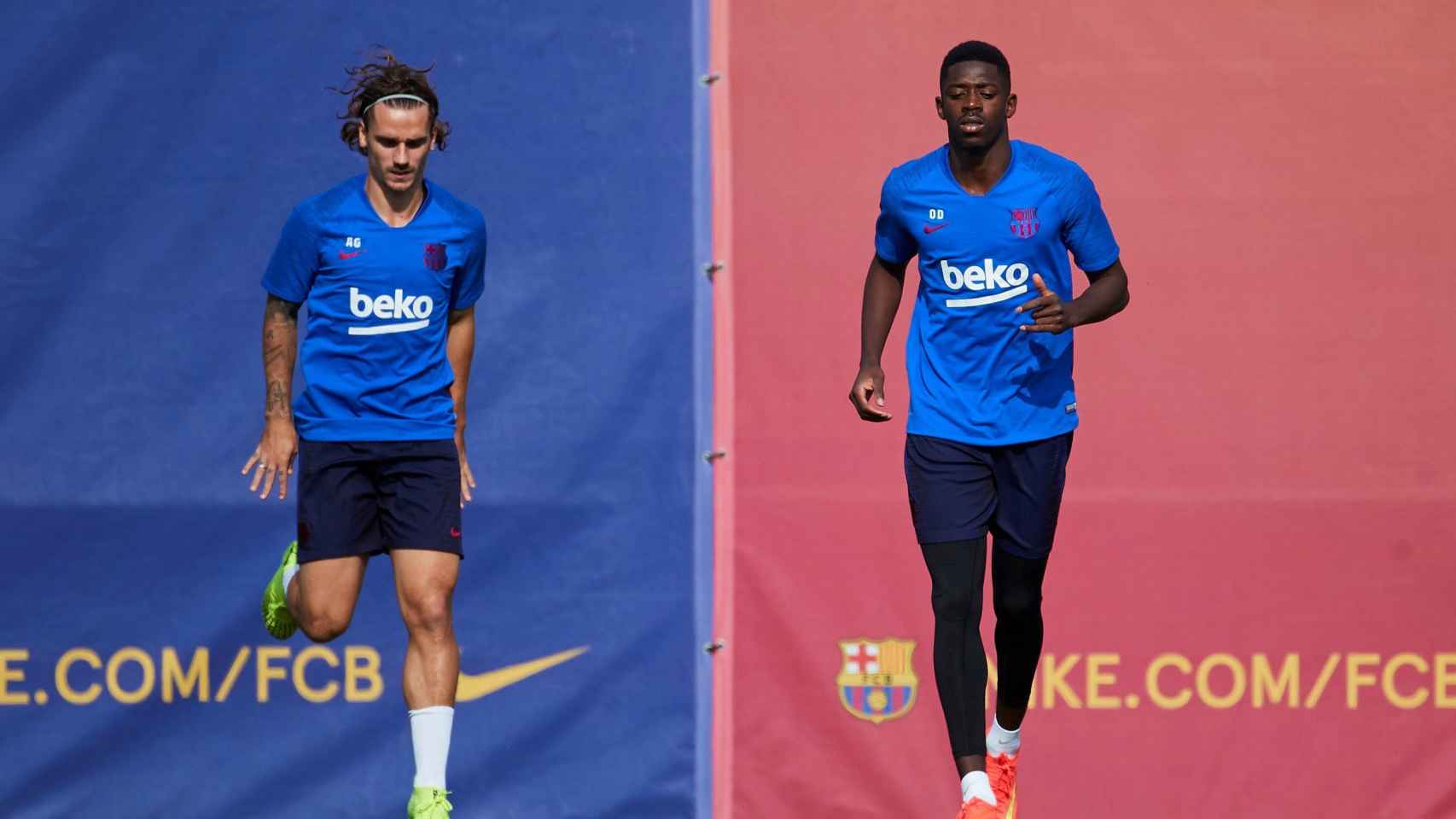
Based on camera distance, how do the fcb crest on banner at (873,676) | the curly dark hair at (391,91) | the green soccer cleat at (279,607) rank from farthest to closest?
the fcb crest on banner at (873,676) < the green soccer cleat at (279,607) < the curly dark hair at (391,91)

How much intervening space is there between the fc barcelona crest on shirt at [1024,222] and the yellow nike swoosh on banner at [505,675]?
2.32 metres

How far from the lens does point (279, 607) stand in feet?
20.1

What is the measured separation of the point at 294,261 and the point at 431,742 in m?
1.40

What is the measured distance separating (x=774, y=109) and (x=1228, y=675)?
2.48 m

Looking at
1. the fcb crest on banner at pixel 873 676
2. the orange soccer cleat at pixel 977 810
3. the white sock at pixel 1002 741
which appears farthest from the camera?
the fcb crest on banner at pixel 873 676

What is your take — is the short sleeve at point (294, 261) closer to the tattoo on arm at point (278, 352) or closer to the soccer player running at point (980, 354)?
the tattoo on arm at point (278, 352)

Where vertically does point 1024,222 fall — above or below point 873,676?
above

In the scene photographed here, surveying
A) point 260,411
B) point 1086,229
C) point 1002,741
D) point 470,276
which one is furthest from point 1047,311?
point 260,411

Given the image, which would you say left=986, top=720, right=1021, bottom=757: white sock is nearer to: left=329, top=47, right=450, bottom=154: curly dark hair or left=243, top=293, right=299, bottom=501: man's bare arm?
left=243, top=293, right=299, bottom=501: man's bare arm


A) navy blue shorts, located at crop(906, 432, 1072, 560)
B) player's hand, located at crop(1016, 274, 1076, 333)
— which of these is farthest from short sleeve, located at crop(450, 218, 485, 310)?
player's hand, located at crop(1016, 274, 1076, 333)

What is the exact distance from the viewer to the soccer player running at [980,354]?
5434 millimetres

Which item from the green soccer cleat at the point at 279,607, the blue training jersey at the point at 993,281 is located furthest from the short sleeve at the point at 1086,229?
the green soccer cleat at the point at 279,607

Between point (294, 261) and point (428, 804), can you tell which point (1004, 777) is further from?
point (294, 261)

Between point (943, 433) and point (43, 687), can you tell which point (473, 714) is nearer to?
point (43, 687)
